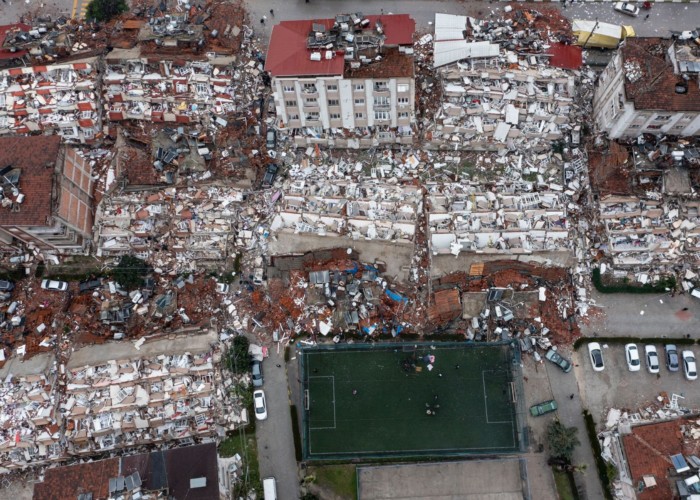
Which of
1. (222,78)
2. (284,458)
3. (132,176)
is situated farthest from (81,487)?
(222,78)

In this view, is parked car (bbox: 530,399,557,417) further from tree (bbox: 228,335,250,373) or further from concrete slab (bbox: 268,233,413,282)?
tree (bbox: 228,335,250,373)

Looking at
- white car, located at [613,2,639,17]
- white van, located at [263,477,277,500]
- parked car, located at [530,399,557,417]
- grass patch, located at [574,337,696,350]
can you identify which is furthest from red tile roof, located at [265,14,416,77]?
white van, located at [263,477,277,500]

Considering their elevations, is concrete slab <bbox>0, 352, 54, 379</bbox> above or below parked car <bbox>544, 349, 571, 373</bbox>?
above

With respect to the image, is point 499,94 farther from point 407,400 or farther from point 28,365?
point 28,365

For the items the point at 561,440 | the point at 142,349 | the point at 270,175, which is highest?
the point at 270,175

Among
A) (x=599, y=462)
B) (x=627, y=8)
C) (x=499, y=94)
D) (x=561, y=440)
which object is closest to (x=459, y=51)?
(x=499, y=94)

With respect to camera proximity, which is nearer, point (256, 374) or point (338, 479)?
point (338, 479)

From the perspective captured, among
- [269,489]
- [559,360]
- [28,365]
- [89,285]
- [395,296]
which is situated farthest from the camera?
[89,285]
